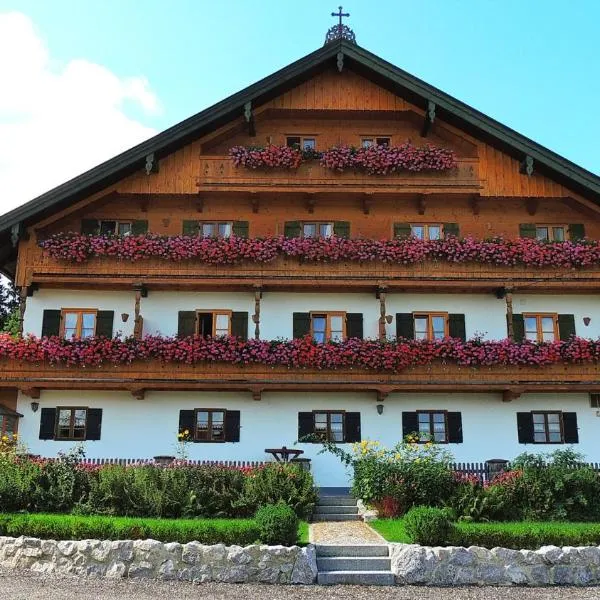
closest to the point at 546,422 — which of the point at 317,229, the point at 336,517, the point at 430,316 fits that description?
the point at 430,316

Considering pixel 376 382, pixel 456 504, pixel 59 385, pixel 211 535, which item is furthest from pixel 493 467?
pixel 59 385

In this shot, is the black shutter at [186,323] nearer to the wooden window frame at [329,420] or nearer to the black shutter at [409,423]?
the wooden window frame at [329,420]

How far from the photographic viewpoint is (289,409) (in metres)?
24.0

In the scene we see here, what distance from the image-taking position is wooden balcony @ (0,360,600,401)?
23.1 metres

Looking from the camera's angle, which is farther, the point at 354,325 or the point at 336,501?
the point at 354,325

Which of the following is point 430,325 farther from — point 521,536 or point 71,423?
point 71,423

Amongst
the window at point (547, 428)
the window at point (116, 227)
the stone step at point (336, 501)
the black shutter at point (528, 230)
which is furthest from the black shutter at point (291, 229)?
the window at point (547, 428)

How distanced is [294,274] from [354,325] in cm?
260

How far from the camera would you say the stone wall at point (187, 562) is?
43.3ft

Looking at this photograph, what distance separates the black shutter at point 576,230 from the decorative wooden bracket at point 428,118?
586cm

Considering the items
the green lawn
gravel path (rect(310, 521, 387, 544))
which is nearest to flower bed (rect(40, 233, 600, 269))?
gravel path (rect(310, 521, 387, 544))

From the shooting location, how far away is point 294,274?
80.0 ft

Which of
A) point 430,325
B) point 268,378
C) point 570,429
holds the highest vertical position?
point 430,325

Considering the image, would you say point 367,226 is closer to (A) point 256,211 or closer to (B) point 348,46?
(A) point 256,211
